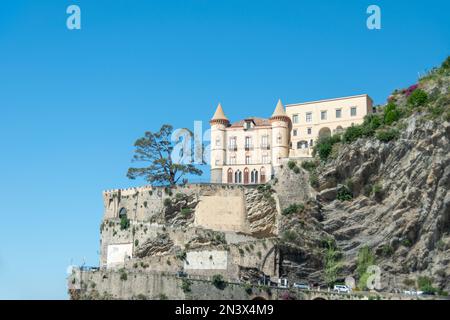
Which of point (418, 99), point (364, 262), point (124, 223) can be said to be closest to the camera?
point (364, 262)

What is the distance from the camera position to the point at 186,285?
2509 inches

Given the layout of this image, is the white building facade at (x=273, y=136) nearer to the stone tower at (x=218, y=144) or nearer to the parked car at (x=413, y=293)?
the stone tower at (x=218, y=144)

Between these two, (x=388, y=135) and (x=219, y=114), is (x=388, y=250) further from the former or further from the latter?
(x=219, y=114)

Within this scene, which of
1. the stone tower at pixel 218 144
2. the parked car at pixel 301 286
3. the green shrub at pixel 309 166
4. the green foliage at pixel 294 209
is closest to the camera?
the parked car at pixel 301 286

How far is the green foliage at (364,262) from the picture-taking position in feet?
232

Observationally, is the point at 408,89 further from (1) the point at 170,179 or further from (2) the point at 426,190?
(1) the point at 170,179

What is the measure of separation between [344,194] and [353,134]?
6279 mm

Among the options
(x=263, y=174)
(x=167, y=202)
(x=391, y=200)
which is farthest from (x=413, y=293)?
(x=167, y=202)

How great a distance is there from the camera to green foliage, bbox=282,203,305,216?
76812 mm

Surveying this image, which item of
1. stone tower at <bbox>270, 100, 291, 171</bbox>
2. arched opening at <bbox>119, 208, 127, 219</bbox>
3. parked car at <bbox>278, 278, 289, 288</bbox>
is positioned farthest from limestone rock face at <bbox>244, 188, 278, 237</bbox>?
arched opening at <bbox>119, 208, 127, 219</bbox>

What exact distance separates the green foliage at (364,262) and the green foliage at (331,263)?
1.99 metres

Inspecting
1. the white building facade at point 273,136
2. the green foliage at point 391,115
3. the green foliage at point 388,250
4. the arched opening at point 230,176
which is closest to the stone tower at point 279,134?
the white building facade at point 273,136

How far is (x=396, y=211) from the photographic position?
7188 centimetres
